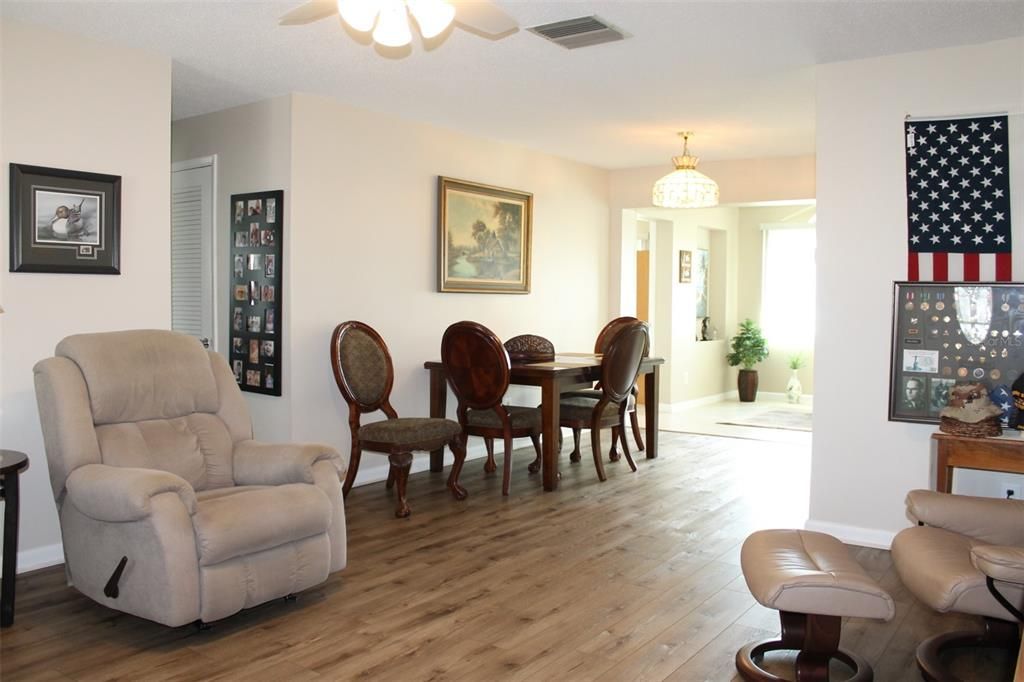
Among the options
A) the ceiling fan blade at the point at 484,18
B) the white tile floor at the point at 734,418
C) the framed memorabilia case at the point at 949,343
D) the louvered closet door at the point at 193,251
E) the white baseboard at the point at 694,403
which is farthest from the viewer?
the white baseboard at the point at 694,403

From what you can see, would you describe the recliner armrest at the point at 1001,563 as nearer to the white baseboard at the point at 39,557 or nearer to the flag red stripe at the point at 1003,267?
the flag red stripe at the point at 1003,267

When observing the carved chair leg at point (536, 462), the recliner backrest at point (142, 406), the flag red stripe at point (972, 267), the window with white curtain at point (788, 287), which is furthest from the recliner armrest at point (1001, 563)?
the window with white curtain at point (788, 287)

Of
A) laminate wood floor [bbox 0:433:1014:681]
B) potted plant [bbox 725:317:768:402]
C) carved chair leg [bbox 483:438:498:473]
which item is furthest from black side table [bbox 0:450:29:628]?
potted plant [bbox 725:317:768:402]

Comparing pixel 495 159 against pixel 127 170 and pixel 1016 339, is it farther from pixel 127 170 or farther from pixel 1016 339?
pixel 1016 339

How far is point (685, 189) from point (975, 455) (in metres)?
3.01

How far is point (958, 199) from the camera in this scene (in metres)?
3.99

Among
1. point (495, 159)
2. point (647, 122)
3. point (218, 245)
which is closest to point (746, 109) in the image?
point (647, 122)

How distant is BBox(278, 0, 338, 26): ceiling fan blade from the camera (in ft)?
9.29

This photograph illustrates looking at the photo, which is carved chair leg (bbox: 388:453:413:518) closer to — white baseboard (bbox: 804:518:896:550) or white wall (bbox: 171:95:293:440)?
white wall (bbox: 171:95:293:440)

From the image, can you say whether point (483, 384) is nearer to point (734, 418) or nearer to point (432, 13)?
point (432, 13)

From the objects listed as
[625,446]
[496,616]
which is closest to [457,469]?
[625,446]

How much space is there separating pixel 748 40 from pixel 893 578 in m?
2.54

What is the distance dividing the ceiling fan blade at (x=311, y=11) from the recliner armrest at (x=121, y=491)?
1.67 meters

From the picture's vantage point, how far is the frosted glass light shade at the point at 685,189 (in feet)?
19.7
